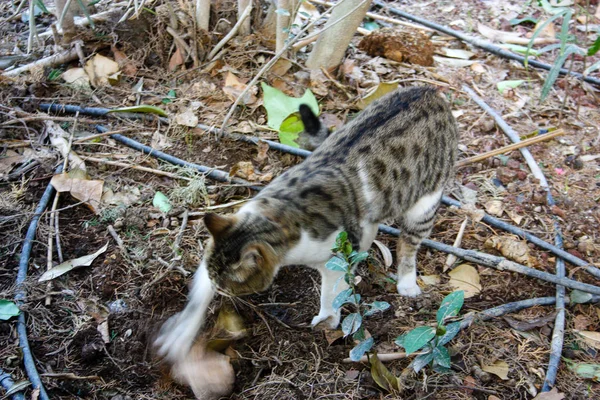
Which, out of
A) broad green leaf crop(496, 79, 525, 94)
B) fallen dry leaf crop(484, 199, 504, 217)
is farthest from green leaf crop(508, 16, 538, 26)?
fallen dry leaf crop(484, 199, 504, 217)

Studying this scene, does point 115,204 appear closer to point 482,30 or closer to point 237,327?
point 237,327

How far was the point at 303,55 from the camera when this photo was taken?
197 inches

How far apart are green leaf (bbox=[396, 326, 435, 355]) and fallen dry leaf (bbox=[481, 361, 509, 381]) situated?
2.25 feet

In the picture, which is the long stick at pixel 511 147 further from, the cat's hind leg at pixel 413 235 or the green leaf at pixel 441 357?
the green leaf at pixel 441 357

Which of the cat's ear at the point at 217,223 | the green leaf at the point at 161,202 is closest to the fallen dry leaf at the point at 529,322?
the cat's ear at the point at 217,223

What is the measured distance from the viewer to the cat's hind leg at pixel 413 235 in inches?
132

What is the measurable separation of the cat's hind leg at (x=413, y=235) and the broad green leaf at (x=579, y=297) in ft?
2.97

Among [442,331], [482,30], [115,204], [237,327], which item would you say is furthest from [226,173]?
[482,30]

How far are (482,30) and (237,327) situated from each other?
422 centimetres

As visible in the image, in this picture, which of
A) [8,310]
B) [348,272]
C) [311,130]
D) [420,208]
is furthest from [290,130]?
[8,310]

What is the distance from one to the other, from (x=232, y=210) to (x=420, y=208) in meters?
1.24

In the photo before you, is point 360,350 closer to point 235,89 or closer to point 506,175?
point 506,175

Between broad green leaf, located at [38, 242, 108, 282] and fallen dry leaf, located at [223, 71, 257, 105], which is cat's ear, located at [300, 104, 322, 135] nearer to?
fallen dry leaf, located at [223, 71, 257, 105]

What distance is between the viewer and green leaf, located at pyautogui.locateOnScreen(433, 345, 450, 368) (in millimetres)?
2453
